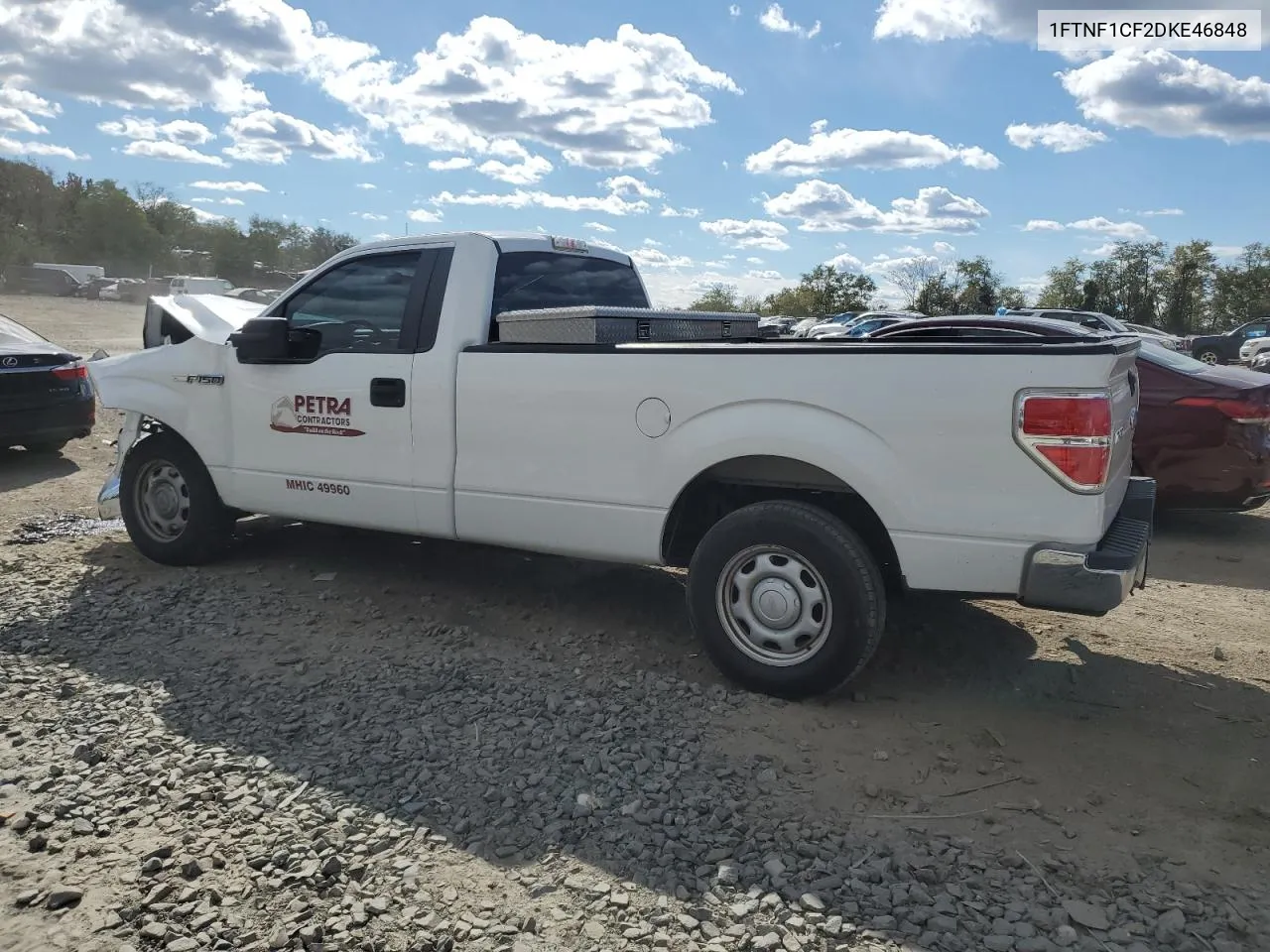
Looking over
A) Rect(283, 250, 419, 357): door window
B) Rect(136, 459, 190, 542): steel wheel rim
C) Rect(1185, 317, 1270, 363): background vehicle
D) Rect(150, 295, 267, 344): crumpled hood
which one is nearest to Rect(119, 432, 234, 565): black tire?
Rect(136, 459, 190, 542): steel wheel rim

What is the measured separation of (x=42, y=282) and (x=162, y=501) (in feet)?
200

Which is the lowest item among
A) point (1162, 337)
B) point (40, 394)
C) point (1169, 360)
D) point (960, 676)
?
point (960, 676)

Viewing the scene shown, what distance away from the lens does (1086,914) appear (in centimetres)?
276

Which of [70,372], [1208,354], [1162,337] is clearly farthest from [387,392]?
[1208,354]

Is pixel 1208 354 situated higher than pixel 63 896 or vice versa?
pixel 1208 354

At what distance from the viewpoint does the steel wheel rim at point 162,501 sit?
6074 millimetres

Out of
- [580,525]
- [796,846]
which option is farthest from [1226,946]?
[580,525]

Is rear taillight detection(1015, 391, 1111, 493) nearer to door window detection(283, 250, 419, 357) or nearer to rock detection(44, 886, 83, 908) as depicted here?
door window detection(283, 250, 419, 357)

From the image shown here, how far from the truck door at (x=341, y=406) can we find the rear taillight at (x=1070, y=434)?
9.94ft

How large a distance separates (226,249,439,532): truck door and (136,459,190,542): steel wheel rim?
20.7 inches

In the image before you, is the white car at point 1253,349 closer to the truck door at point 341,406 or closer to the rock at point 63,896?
the truck door at point 341,406

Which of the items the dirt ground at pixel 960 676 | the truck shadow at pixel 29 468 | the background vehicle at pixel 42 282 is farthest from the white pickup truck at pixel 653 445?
the background vehicle at pixel 42 282

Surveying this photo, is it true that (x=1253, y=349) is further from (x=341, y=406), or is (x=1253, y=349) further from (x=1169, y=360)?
(x=341, y=406)

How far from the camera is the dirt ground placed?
10.9 ft
